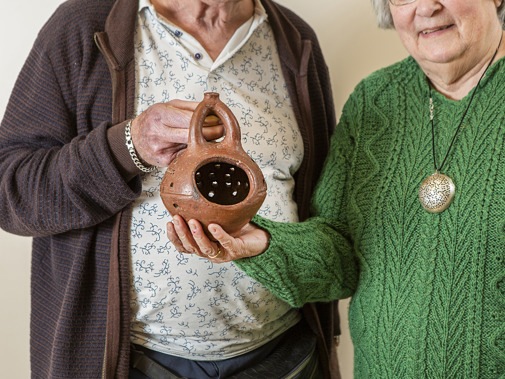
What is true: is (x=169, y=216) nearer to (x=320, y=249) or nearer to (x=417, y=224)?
(x=320, y=249)

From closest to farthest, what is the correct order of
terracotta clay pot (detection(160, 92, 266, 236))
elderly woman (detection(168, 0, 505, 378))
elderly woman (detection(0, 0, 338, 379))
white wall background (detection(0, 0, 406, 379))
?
1. terracotta clay pot (detection(160, 92, 266, 236))
2. elderly woman (detection(168, 0, 505, 378))
3. elderly woman (detection(0, 0, 338, 379))
4. white wall background (detection(0, 0, 406, 379))

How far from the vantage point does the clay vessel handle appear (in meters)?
1.09

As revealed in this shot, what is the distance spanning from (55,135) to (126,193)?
0.75ft

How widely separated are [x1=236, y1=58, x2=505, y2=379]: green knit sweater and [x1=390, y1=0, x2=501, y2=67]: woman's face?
70 millimetres

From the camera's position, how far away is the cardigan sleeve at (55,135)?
51.0 inches

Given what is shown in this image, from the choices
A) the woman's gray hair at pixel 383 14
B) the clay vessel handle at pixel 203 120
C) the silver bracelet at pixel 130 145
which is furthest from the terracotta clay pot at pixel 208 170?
the woman's gray hair at pixel 383 14

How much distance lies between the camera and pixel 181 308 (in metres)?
1.37

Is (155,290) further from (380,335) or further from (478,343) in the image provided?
(478,343)

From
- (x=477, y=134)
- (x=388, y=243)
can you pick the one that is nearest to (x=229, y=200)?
(x=388, y=243)

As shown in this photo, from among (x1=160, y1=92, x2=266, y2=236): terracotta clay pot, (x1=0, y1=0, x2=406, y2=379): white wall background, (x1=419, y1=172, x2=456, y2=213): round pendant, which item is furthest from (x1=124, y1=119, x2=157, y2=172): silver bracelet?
(x1=0, y1=0, x2=406, y2=379): white wall background

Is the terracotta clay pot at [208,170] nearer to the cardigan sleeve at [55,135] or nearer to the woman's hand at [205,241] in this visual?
the woman's hand at [205,241]

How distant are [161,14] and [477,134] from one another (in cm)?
75

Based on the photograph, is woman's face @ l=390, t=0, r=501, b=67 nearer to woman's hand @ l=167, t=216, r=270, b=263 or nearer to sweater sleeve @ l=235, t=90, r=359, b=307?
sweater sleeve @ l=235, t=90, r=359, b=307

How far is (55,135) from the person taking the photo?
1.36 metres
